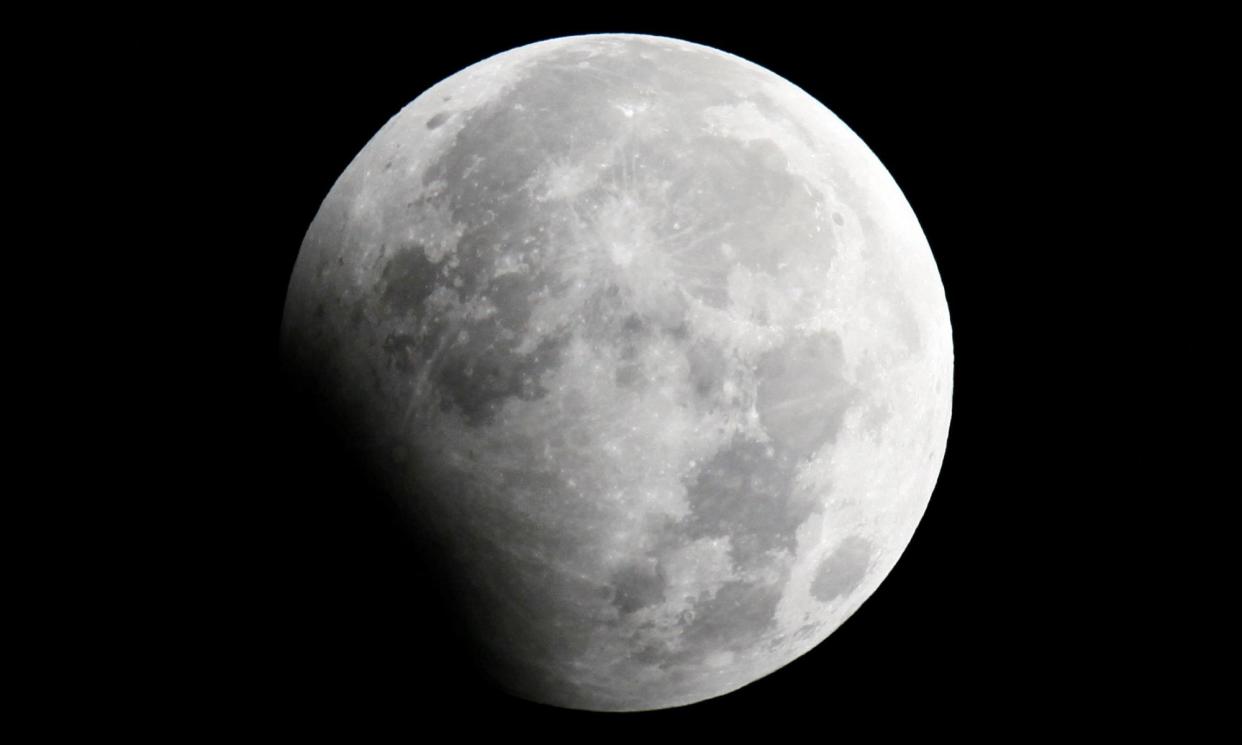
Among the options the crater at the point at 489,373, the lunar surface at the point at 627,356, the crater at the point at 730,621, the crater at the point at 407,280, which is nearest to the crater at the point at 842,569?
the lunar surface at the point at 627,356

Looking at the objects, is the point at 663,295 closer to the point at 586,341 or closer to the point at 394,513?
the point at 586,341

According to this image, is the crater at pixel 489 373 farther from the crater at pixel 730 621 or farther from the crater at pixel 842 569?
the crater at pixel 842 569

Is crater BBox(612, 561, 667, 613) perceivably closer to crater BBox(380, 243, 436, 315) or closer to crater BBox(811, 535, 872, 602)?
crater BBox(811, 535, 872, 602)

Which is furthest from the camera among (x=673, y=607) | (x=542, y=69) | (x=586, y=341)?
(x=542, y=69)

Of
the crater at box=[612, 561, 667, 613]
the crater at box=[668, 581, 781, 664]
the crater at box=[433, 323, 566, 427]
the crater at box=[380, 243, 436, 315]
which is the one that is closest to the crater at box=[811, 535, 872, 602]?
the crater at box=[668, 581, 781, 664]

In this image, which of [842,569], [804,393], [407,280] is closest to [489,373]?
[407,280]

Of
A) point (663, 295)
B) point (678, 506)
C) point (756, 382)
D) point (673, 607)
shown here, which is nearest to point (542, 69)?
point (663, 295)

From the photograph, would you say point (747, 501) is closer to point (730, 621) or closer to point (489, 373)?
point (730, 621)

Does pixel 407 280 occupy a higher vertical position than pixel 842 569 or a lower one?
higher
